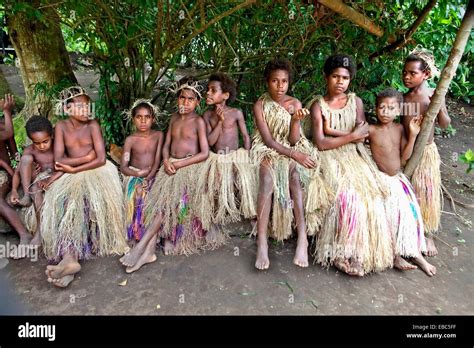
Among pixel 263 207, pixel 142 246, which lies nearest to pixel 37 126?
pixel 142 246

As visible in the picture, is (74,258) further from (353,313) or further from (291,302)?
(353,313)

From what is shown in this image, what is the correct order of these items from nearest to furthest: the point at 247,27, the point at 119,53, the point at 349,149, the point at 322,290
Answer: the point at 322,290
the point at 349,149
the point at 119,53
the point at 247,27

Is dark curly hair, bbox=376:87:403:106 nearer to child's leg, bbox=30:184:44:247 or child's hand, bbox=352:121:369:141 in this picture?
child's hand, bbox=352:121:369:141

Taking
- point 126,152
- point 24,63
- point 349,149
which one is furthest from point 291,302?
point 24,63

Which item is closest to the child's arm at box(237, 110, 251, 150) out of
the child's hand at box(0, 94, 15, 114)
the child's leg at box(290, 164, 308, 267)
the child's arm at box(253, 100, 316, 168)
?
the child's arm at box(253, 100, 316, 168)

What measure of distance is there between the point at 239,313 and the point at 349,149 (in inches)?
51.5

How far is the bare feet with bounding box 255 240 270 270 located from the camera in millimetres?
2211

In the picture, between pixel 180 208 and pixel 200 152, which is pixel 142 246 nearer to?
pixel 180 208

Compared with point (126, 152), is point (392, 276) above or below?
below

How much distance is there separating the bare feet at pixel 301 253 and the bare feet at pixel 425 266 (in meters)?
0.69

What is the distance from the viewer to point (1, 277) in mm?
2129

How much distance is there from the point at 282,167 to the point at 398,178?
2.54ft

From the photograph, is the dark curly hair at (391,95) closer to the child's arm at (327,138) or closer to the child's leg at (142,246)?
the child's arm at (327,138)

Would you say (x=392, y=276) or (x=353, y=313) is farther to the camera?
(x=392, y=276)
